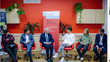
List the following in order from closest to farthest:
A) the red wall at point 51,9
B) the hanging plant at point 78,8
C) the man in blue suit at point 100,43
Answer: the man in blue suit at point 100,43
the hanging plant at point 78,8
the red wall at point 51,9

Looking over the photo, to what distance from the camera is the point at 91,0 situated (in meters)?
5.63

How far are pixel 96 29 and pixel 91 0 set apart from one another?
1.69 metres

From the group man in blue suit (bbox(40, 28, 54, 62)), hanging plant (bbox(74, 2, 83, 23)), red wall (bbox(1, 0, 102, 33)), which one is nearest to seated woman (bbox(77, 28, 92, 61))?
man in blue suit (bbox(40, 28, 54, 62))

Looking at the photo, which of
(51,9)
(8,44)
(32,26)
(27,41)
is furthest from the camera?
(51,9)

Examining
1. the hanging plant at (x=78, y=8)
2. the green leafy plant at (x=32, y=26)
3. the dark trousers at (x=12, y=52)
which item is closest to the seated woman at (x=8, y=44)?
the dark trousers at (x=12, y=52)

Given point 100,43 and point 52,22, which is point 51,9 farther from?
point 100,43

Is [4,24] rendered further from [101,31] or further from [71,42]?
[101,31]

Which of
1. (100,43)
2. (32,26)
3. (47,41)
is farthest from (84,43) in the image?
(32,26)

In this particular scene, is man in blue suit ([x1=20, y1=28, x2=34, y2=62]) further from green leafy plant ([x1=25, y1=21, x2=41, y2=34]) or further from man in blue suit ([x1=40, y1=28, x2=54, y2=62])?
green leafy plant ([x1=25, y1=21, x2=41, y2=34])

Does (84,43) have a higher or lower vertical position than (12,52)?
higher

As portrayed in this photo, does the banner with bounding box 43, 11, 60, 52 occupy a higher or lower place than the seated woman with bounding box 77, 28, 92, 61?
higher

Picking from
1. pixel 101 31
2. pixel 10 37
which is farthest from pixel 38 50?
pixel 101 31

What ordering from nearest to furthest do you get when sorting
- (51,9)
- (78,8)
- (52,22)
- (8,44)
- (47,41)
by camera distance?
(8,44) → (47,41) → (52,22) → (78,8) → (51,9)

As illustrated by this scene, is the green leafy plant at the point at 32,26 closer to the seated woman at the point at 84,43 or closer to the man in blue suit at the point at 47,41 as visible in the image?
the man in blue suit at the point at 47,41
